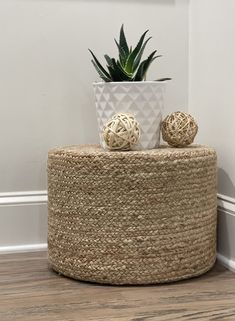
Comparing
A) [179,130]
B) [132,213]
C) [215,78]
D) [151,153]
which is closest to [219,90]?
[215,78]

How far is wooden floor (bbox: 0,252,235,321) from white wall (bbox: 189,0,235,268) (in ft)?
0.63

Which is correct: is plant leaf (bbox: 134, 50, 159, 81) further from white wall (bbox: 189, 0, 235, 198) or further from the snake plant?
white wall (bbox: 189, 0, 235, 198)

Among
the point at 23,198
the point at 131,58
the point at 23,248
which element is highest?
the point at 131,58

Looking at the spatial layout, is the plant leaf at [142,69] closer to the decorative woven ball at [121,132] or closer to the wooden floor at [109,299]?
the decorative woven ball at [121,132]

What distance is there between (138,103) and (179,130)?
0.45 ft

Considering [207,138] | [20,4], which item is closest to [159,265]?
[207,138]

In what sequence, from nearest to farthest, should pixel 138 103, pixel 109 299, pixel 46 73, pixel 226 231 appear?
1. pixel 109 299
2. pixel 138 103
3. pixel 226 231
4. pixel 46 73

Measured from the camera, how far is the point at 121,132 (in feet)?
4.19

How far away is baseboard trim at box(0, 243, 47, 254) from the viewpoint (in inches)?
63.7

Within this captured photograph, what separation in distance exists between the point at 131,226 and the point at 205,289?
0.81 ft

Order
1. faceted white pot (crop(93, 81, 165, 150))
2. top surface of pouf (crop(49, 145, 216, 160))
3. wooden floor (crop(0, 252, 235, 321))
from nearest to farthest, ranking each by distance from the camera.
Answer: wooden floor (crop(0, 252, 235, 321))
top surface of pouf (crop(49, 145, 216, 160))
faceted white pot (crop(93, 81, 165, 150))

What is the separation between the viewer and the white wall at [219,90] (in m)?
1.45

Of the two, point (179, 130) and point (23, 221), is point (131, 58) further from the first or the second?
point (23, 221)

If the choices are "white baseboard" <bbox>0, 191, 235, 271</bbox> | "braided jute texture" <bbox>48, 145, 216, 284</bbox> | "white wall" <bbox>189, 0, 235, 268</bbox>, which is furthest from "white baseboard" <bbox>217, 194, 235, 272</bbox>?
"white baseboard" <bbox>0, 191, 235, 271</bbox>
